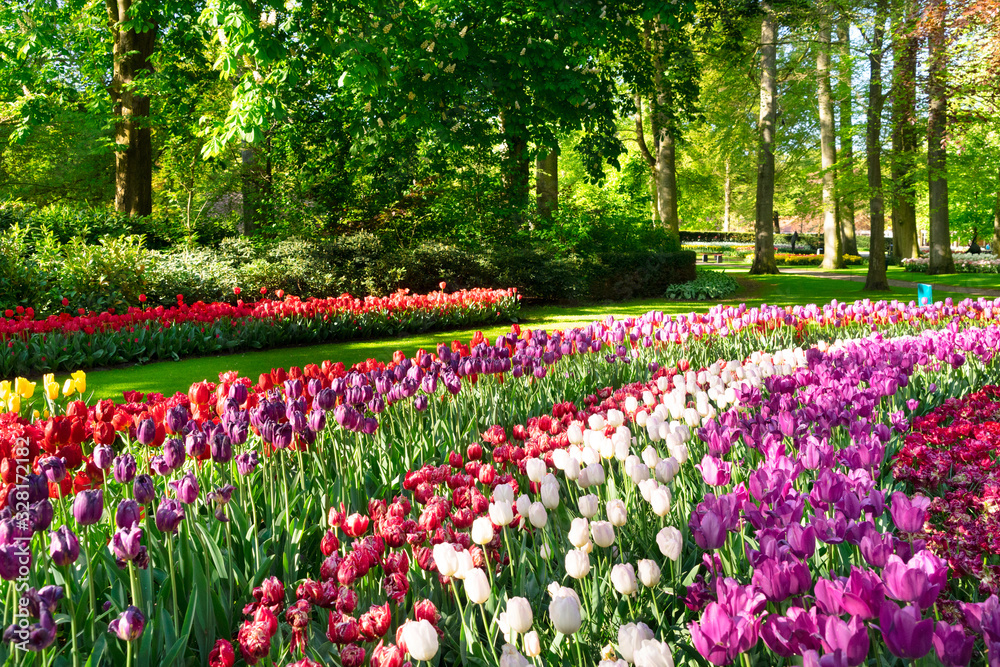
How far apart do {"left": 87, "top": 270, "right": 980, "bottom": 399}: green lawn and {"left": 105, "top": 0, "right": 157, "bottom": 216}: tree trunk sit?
30.9 ft

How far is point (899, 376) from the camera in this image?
3.79 meters

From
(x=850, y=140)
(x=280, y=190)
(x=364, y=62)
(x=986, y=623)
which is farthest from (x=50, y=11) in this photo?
(x=850, y=140)

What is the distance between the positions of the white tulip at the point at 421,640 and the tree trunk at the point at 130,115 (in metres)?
17.0

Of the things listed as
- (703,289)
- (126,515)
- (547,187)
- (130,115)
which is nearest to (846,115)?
(547,187)

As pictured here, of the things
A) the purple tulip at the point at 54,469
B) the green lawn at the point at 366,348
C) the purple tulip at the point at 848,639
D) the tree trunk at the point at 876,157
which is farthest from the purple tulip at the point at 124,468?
the tree trunk at the point at 876,157

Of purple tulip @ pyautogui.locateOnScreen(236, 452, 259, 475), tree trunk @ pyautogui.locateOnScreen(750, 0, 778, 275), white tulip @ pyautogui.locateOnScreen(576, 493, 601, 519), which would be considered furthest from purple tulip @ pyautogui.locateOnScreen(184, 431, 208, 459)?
tree trunk @ pyautogui.locateOnScreen(750, 0, 778, 275)

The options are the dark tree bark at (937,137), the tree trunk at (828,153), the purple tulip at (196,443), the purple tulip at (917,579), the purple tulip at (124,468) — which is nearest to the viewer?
the purple tulip at (917,579)

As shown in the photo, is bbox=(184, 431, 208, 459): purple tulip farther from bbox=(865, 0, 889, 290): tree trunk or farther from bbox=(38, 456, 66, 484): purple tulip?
bbox=(865, 0, 889, 290): tree trunk

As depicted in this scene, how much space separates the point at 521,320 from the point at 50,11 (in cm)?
1162

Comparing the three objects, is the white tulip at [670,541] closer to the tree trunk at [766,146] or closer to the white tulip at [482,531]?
the white tulip at [482,531]

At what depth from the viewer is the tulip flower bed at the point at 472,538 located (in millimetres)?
1524

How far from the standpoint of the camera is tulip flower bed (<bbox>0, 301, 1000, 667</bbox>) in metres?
1.52

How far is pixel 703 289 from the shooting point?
1766cm

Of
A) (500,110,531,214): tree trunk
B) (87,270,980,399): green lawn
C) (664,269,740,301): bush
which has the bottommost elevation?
(87,270,980,399): green lawn
